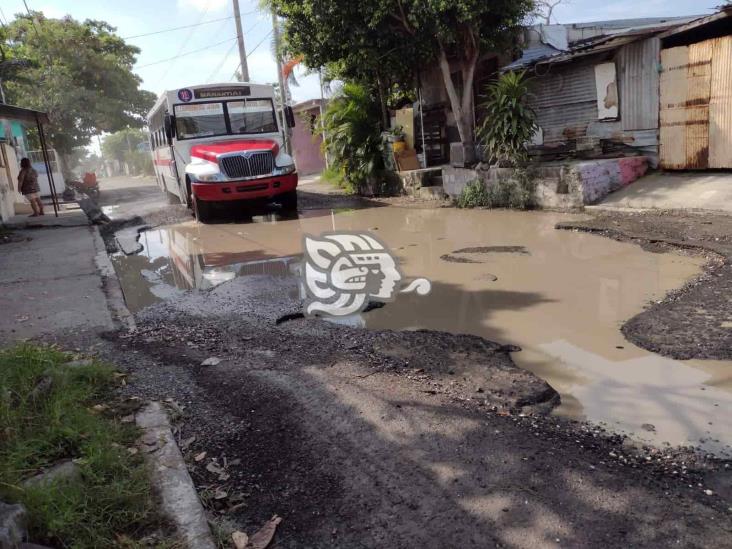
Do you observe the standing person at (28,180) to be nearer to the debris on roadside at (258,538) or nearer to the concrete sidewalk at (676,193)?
the concrete sidewalk at (676,193)

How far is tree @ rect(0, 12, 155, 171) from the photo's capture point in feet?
95.6

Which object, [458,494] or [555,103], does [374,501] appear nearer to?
[458,494]

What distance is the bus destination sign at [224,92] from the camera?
1177 centimetres

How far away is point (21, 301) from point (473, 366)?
4.93m

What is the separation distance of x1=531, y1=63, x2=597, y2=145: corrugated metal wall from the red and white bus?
19.1 feet

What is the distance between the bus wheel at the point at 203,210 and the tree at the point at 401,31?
4.32 metres

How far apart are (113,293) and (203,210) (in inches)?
233

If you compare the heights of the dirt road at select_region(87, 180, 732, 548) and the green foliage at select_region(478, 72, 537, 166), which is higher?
the green foliage at select_region(478, 72, 537, 166)

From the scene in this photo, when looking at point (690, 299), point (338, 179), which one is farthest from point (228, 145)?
point (690, 299)

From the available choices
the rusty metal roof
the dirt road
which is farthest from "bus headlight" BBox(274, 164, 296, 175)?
the dirt road

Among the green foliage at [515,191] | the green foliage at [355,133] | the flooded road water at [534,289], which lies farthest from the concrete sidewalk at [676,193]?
the green foliage at [355,133]

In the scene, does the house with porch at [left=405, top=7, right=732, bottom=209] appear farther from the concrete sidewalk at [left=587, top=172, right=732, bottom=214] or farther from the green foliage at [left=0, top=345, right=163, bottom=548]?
the green foliage at [left=0, top=345, right=163, bottom=548]

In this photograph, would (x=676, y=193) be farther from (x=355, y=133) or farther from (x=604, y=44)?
(x=355, y=133)

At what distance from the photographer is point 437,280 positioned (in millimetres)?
6320
